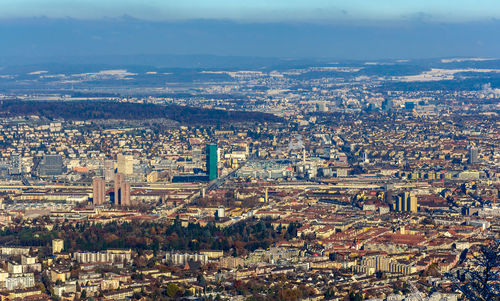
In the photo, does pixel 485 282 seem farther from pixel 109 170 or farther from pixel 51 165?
pixel 51 165

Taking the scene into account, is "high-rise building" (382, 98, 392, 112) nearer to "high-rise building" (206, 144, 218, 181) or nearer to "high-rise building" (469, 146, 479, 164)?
"high-rise building" (469, 146, 479, 164)

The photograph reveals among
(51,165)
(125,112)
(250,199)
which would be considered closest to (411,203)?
(250,199)

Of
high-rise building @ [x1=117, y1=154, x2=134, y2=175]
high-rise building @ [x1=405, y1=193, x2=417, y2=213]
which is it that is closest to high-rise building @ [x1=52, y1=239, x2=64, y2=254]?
high-rise building @ [x1=405, y1=193, x2=417, y2=213]

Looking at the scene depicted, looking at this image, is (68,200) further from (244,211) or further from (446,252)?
(446,252)

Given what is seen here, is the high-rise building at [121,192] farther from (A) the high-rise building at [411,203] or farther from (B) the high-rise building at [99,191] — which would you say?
(A) the high-rise building at [411,203]

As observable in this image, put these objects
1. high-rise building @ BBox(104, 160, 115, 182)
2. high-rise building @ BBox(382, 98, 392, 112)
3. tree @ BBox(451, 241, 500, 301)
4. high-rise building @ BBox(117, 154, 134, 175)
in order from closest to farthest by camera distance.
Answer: tree @ BBox(451, 241, 500, 301), high-rise building @ BBox(104, 160, 115, 182), high-rise building @ BBox(117, 154, 134, 175), high-rise building @ BBox(382, 98, 392, 112)

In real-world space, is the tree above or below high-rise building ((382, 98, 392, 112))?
above
